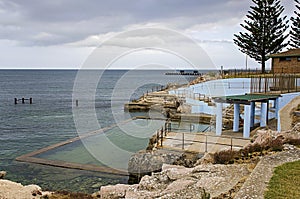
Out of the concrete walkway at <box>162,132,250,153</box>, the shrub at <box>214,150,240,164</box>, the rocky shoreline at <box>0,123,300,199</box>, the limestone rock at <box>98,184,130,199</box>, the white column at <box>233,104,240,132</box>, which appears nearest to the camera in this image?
the rocky shoreline at <box>0,123,300,199</box>

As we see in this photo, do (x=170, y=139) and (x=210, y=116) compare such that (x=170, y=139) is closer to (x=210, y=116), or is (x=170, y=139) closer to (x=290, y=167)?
(x=290, y=167)

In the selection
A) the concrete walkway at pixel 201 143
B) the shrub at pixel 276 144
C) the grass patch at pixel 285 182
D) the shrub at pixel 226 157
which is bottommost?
the concrete walkway at pixel 201 143

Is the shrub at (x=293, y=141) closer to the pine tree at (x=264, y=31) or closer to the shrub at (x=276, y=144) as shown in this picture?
the shrub at (x=276, y=144)

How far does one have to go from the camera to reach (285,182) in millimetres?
6293

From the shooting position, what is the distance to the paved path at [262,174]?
568cm

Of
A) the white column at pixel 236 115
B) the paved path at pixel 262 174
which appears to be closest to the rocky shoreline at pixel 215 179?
the paved path at pixel 262 174

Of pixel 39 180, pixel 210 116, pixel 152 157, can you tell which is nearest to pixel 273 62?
pixel 210 116

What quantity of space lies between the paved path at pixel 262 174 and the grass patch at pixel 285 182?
119 mm

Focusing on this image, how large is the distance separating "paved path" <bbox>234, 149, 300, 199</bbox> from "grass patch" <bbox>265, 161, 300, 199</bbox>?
12cm

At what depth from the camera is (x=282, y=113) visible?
53.3 ft

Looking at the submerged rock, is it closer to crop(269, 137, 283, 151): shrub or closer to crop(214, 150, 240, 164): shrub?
crop(214, 150, 240, 164): shrub

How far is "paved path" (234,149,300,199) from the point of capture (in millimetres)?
5676

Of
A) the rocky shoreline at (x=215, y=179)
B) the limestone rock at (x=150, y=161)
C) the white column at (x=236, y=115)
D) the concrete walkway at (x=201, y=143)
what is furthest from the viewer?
the white column at (x=236, y=115)

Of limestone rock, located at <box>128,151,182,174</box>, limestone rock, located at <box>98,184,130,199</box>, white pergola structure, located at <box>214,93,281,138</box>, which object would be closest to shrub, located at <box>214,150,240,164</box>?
limestone rock, located at <box>128,151,182,174</box>
